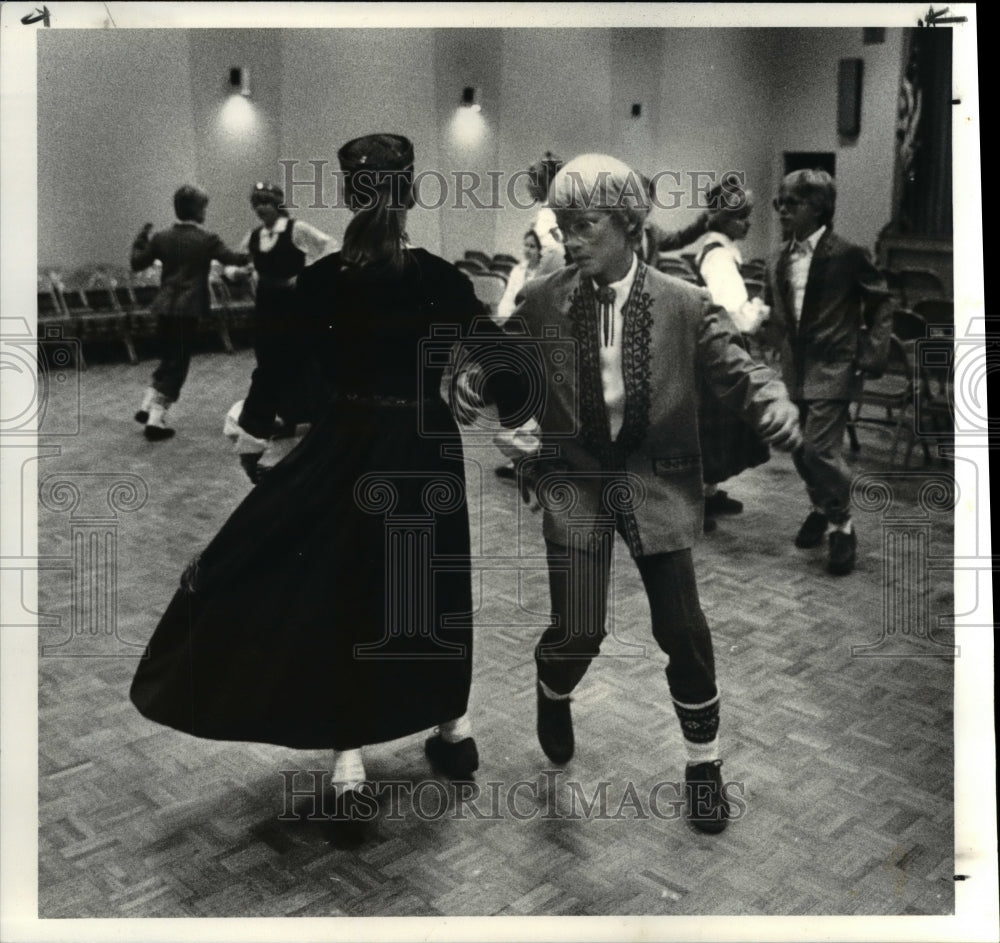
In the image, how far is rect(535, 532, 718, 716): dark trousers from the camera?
4113 millimetres

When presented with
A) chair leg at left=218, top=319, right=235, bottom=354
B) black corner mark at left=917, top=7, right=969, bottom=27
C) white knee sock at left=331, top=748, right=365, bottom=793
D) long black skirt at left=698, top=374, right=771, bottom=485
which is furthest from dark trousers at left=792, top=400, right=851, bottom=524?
chair leg at left=218, top=319, right=235, bottom=354

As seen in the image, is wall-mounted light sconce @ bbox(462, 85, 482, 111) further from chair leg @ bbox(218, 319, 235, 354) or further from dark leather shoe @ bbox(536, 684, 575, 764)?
dark leather shoe @ bbox(536, 684, 575, 764)

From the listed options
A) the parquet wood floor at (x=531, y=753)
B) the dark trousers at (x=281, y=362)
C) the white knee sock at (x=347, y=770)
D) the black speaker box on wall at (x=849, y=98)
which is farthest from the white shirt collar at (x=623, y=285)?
the white knee sock at (x=347, y=770)

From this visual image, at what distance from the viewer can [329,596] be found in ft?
13.1

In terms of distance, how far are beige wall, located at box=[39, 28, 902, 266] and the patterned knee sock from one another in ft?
4.82

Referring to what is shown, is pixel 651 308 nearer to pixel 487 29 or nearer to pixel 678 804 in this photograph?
pixel 487 29

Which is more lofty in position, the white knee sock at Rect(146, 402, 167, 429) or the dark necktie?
the dark necktie

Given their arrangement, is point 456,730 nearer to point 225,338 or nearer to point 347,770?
point 347,770

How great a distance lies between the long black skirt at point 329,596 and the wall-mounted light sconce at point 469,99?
0.90m

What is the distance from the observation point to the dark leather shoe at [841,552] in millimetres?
4234

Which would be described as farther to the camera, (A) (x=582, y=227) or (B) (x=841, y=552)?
(B) (x=841, y=552)

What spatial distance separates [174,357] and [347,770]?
4.44 feet

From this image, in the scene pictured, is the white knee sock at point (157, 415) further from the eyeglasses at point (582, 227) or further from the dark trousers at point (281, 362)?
the eyeglasses at point (582, 227)

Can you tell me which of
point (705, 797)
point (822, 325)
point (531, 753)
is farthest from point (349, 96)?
point (705, 797)
